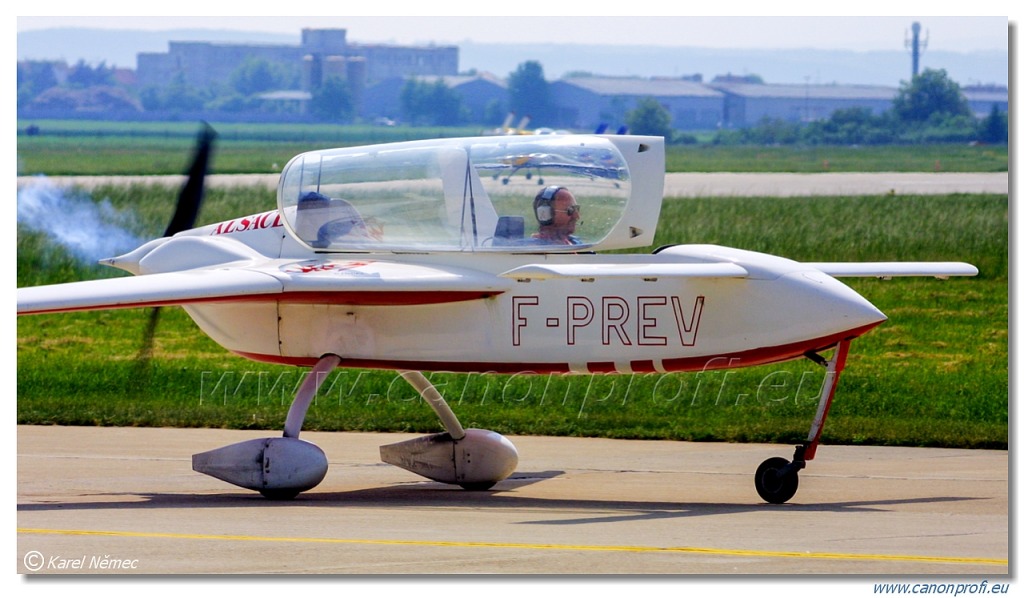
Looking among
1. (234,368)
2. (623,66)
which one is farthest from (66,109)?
(234,368)

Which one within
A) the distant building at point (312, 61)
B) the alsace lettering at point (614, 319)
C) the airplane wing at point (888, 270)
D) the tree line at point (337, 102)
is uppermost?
the distant building at point (312, 61)

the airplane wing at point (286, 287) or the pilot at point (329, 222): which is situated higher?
the pilot at point (329, 222)

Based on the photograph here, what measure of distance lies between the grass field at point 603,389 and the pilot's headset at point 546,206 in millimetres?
4319

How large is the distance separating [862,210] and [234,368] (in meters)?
19.5

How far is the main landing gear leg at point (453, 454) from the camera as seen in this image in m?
11.9

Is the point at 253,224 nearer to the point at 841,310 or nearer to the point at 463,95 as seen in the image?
the point at 841,310

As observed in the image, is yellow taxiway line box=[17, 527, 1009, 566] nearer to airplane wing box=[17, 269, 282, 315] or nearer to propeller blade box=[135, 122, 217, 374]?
airplane wing box=[17, 269, 282, 315]

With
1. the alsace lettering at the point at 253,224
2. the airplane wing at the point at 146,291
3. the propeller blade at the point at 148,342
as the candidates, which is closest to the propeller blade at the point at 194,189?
the propeller blade at the point at 148,342

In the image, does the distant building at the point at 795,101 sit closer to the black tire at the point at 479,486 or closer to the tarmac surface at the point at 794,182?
the tarmac surface at the point at 794,182

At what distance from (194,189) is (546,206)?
164 inches

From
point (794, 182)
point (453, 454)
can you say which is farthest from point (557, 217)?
point (794, 182)

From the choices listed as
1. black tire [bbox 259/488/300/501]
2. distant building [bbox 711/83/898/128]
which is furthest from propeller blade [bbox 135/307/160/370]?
distant building [bbox 711/83/898/128]
